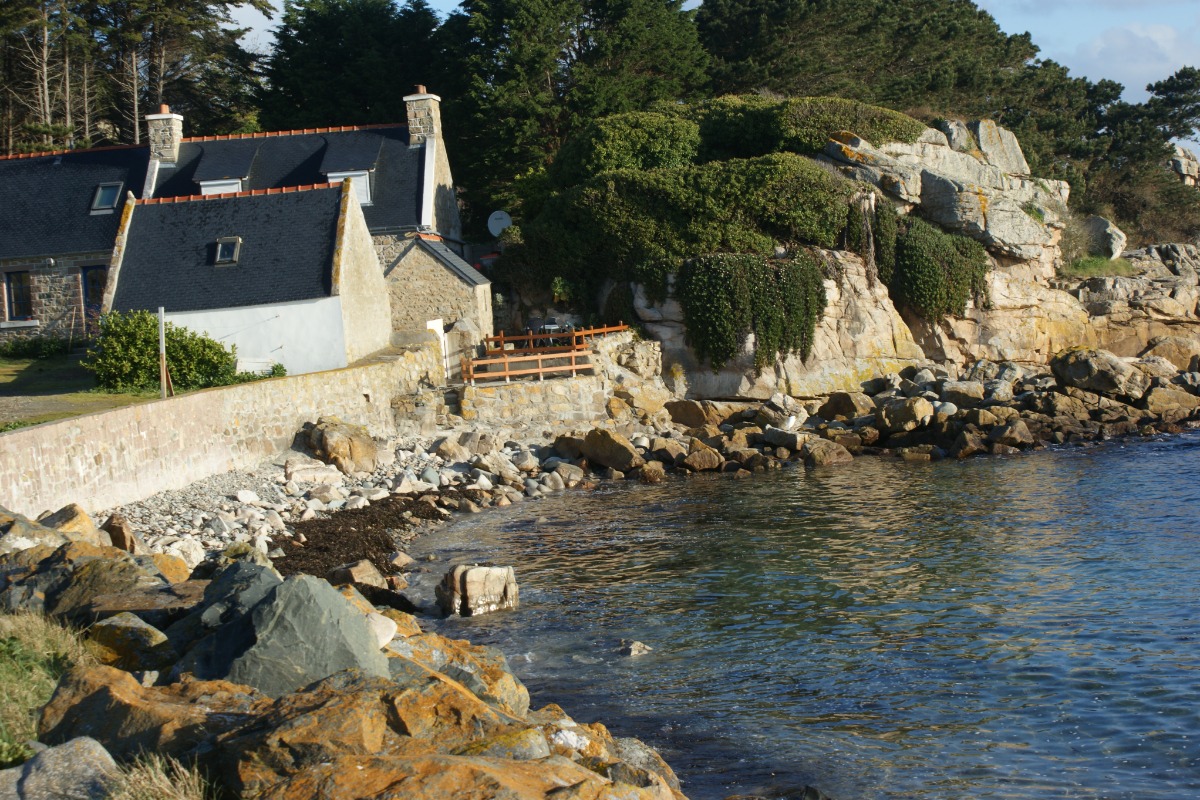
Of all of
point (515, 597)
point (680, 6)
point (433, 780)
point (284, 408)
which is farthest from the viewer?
point (680, 6)

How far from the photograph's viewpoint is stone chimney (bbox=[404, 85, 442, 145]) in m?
32.4

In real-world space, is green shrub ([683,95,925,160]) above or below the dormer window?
above

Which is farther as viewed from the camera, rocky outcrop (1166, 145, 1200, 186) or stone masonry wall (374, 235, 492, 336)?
rocky outcrop (1166, 145, 1200, 186)

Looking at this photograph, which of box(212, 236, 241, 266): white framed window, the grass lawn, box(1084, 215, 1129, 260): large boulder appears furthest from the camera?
box(1084, 215, 1129, 260): large boulder

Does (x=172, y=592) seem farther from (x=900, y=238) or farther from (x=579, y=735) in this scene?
(x=900, y=238)

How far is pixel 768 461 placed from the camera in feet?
80.0

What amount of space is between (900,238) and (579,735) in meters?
28.3

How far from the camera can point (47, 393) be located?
22828 mm

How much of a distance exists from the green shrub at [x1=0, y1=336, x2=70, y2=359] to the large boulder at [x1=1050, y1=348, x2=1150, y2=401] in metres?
27.5

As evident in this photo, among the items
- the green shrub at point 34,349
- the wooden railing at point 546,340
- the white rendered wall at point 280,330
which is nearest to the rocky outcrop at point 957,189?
the wooden railing at point 546,340

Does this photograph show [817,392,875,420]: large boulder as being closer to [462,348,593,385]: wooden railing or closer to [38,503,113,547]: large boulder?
[462,348,593,385]: wooden railing

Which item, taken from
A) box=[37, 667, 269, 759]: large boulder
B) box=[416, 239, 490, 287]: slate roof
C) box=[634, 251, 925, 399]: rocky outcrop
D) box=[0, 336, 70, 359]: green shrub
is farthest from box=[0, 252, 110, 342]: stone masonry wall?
box=[37, 667, 269, 759]: large boulder

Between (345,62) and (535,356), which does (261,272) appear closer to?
(535,356)

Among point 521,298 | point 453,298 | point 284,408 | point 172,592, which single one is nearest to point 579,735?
point 172,592
